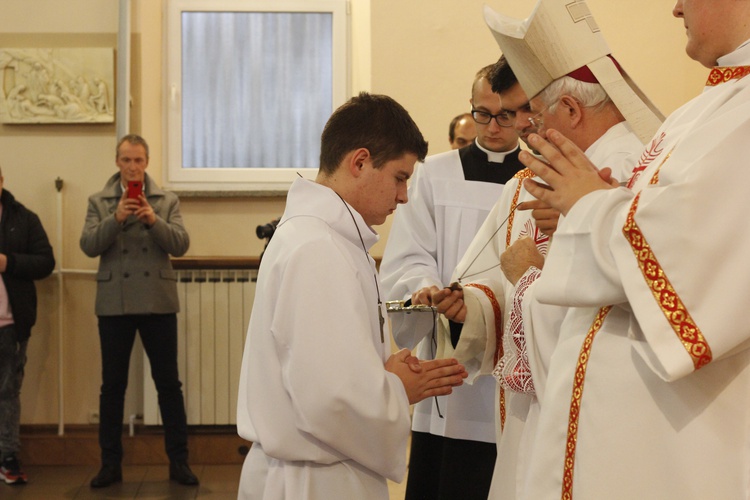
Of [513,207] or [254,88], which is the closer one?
[513,207]

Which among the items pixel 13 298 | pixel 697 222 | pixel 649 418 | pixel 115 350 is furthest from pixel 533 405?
pixel 13 298

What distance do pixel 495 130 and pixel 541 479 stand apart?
1760mm

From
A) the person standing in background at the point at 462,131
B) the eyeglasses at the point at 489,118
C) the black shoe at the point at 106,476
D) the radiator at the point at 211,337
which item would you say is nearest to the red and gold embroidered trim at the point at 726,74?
the eyeglasses at the point at 489,118

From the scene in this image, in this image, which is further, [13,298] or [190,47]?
[190,47]

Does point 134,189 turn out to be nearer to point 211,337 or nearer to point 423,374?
point 211,337

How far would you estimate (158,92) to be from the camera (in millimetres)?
6289

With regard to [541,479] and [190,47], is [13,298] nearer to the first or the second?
[190,47]

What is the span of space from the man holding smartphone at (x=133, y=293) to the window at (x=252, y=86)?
3.32 ft

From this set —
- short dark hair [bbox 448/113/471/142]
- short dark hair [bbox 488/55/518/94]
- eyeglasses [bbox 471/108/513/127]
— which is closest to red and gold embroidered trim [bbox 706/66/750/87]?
short dark hair [bbox 488/55/518/94]

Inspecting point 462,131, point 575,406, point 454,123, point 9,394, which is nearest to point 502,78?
point 575,406

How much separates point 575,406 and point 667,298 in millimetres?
307

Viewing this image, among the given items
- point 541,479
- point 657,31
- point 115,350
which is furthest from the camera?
point 657,31

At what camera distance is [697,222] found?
1503mm

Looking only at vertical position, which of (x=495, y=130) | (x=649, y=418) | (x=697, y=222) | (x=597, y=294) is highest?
(x=495, y=130)
